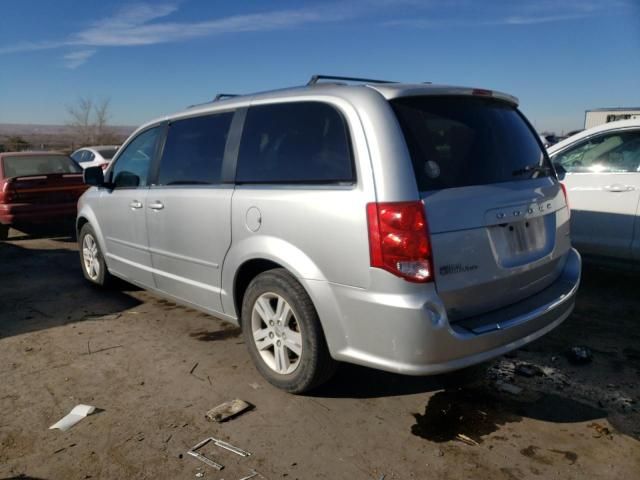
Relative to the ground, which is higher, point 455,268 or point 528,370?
point 455,268

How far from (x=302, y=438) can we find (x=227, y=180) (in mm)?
1768

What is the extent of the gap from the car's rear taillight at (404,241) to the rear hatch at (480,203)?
5 cm

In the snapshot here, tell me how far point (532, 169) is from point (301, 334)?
5.92ft

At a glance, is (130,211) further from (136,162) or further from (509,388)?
(509,388)

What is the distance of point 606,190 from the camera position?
5273 mm

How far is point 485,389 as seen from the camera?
11.2 feet

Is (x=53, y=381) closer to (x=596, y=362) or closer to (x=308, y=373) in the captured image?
(x=308, y=373)

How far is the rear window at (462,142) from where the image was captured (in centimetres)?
280

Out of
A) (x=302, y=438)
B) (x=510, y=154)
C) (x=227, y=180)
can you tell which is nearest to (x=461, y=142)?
(x=510, y=154)

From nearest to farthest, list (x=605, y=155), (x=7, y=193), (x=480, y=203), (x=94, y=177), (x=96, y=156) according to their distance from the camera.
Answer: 1. (x=480, y=203)
2. (x=94, y=177)
3. (x=605, y=155)
4. (x=7, y=193)
5. (x=96, y=156)

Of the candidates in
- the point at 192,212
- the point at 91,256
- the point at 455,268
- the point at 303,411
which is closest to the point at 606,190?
the point at 455,268

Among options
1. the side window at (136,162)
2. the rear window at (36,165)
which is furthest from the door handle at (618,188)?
the rear window at (36,165)

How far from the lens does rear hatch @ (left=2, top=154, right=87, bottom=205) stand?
28.8 ft

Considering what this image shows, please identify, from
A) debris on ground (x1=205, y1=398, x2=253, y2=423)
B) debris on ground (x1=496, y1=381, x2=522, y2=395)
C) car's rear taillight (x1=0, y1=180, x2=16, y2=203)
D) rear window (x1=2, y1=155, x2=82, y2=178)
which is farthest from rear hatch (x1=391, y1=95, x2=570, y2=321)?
rear window (x1=2, y1=155, x2=82, y2=178)
